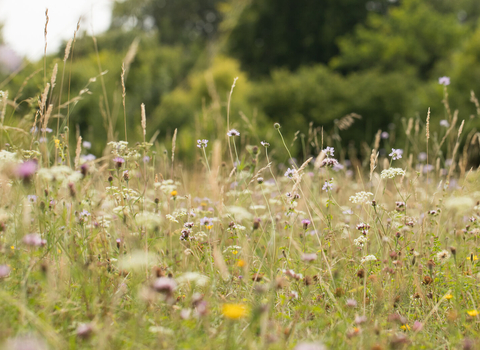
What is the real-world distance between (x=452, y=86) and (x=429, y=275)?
29.7 ft

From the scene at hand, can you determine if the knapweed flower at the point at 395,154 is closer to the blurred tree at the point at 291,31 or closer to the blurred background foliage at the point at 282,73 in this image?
the blurred background foliage at the point at 282,73

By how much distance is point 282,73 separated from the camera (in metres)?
11.4

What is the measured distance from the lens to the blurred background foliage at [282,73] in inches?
200

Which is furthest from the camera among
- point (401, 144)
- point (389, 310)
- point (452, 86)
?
point (452, 86)

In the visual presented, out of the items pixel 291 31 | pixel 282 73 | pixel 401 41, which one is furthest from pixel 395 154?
pixel 291 31

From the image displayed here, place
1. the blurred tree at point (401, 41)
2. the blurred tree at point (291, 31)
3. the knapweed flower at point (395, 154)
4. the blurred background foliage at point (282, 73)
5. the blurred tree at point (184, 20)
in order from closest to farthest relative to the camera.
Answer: the knapweed flower at point (395, 154) → the blurred background foliage at point (282, 73) → the blurred tree at point (401, 41) → the blurred tree at point (291, 31) → the blurred tree at point (184, 20)

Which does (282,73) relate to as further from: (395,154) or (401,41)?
(395,154)

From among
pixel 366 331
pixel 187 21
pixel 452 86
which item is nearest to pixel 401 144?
pixel 452 86

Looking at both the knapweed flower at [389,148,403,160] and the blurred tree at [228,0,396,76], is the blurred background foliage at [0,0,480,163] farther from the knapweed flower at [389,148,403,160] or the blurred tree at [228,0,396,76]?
the knapweed flower at [389,148,403,160]

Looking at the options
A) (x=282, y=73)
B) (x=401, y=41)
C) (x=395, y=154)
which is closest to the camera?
(x=395, y=154)

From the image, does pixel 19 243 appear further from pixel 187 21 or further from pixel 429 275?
pixel 187 21

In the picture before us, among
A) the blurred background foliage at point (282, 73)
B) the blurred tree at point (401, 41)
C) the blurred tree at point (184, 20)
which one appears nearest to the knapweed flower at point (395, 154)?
the blurred background foliage at point (282, 73)

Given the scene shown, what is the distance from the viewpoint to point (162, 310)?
1400mm

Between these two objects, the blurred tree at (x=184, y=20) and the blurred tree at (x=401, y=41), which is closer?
the blurred tree at (x=401, y=41)
